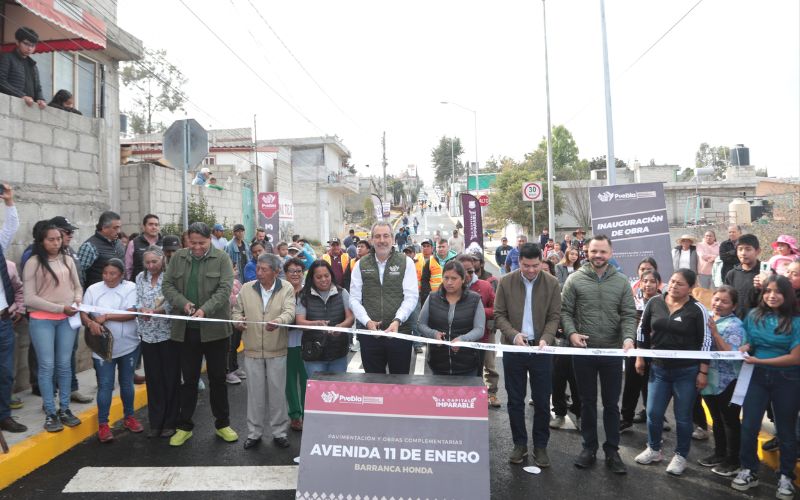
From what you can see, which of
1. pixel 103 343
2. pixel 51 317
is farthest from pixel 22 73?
pixel 103 343

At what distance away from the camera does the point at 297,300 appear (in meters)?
5.54

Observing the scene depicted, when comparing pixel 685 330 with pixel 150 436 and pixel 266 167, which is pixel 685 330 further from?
pixel 266 167

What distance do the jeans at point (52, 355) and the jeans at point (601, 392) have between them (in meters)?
4.72

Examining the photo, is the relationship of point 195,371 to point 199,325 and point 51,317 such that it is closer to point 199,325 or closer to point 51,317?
point 199,325

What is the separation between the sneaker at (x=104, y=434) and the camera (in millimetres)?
5125

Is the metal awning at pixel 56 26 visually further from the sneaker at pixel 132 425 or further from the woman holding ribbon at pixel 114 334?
the sneaker at pixel 132 425

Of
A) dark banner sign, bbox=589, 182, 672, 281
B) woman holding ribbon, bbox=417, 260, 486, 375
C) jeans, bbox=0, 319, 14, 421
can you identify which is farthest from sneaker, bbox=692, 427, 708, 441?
jeans, bbox=0, 319, 14, 421

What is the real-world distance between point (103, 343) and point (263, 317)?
1529mm

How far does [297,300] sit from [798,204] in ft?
48.4

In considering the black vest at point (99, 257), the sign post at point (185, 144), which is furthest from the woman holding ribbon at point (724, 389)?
the sign post at point (185, 144)

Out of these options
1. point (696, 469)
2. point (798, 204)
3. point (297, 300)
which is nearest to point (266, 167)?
point (798, 204)

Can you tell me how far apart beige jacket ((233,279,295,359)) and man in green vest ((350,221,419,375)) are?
0.67 meters

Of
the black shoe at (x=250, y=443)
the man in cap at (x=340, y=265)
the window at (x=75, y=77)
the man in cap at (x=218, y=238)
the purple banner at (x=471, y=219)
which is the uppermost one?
the window at (x=75, y=77)

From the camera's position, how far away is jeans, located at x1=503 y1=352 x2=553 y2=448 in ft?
15.4
